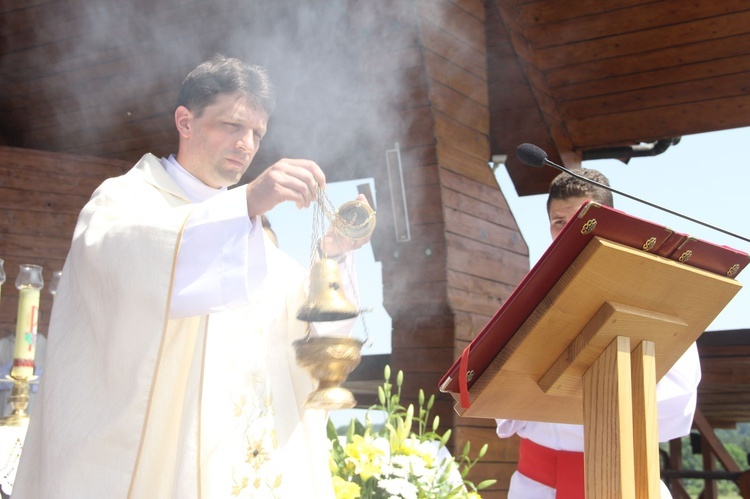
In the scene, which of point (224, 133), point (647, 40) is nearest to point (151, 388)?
point (224, 133)

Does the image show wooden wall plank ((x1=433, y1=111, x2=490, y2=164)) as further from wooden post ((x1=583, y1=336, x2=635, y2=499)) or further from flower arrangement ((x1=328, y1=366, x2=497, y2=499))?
wooden post ((x1=583, y1=336, x2=635, y2=499))

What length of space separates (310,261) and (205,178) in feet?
1.42

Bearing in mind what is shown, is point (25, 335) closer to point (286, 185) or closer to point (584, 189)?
point (286, 185)

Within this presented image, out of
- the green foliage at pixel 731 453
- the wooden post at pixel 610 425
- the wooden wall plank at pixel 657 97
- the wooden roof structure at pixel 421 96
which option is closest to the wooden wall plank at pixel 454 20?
the wooden roof structure at pixel 421 96

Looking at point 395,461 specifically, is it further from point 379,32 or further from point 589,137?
point 589,137

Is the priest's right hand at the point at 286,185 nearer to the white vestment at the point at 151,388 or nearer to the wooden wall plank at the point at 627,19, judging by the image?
the white vestment at the point at 151,388

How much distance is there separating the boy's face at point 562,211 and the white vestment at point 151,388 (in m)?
1.15

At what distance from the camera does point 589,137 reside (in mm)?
6535

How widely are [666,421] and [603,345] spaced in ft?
2.83

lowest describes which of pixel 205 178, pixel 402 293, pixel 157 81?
pixel 205 178

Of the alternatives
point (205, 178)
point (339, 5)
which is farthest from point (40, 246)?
point (205, 178)

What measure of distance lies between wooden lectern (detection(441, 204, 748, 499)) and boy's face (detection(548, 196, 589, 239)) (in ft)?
3.43

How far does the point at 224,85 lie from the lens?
Result: 2.30 meters

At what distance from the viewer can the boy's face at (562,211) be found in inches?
114
